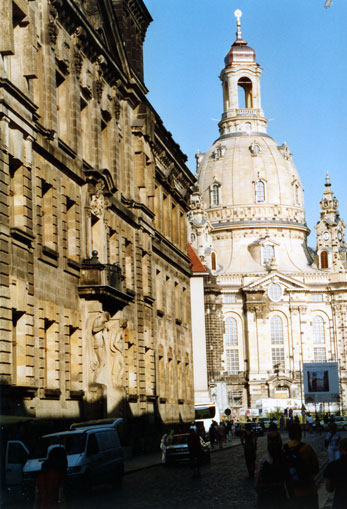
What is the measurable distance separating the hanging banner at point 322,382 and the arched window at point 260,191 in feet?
290

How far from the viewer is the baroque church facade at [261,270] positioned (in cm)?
14625

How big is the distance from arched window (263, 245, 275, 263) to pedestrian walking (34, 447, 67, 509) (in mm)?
138261

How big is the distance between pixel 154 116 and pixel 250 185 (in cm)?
10193

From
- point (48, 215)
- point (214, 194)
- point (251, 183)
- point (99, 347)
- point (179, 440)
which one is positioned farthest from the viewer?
point (214, 194)

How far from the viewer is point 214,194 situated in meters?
158

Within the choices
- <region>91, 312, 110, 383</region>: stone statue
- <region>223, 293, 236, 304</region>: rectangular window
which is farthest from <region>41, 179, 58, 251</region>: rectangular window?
<region>223, 293, 236, 304</region>: rectangular window

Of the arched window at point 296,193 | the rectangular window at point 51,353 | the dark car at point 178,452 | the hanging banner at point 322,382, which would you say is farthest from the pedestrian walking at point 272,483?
the arched window at point 296,193

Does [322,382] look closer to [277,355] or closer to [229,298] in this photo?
[277,355]

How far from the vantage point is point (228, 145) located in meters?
159

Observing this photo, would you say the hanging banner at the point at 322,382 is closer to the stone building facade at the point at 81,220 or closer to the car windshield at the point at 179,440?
the stone building facade at the point at 81,220

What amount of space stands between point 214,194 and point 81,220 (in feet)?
388

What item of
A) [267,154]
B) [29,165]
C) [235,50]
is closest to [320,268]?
[267,154]

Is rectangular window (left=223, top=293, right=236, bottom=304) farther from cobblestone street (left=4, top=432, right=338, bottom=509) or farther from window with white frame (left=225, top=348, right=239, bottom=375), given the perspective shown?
cobblestone street (left=4, top=432, right=338, bottom=509)

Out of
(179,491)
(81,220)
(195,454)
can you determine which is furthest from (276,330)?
(179,491)
